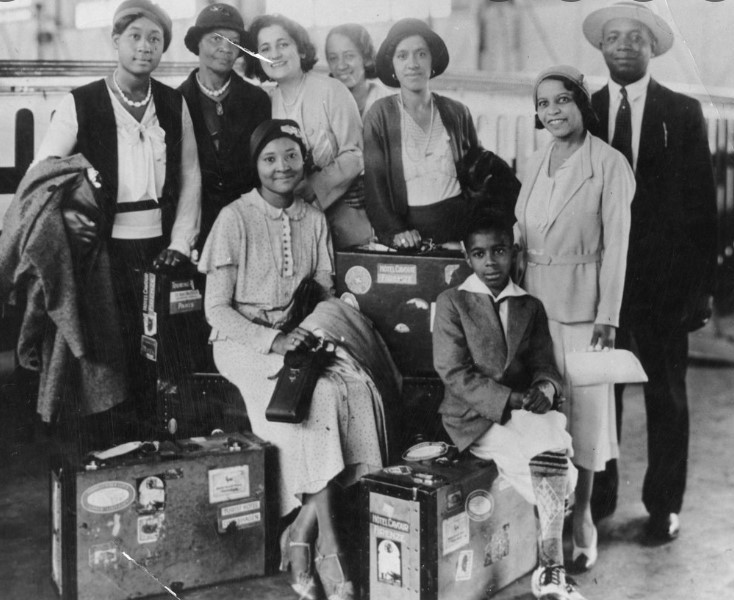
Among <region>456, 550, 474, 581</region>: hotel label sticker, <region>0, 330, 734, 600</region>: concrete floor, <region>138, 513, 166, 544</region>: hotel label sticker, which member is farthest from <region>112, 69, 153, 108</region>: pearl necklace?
<region>456, 550, 474, 581</region>: hotel label sticker

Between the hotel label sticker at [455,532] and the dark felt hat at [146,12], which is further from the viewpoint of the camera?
the dark felt hat at [146,12]

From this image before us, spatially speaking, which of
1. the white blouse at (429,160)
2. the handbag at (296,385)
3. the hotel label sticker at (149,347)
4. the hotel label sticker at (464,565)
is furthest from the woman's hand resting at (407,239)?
the hotel label sticker at (464,565)

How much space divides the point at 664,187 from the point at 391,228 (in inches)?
37.0

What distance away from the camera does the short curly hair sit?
2.82 m

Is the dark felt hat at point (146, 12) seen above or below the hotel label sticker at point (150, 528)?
above

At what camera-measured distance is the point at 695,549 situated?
2809 mm

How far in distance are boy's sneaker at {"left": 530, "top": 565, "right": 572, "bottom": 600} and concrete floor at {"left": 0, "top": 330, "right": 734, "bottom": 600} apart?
0.10m

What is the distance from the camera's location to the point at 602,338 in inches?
109

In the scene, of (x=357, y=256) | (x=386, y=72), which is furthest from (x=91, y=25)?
(x=357, y=256)

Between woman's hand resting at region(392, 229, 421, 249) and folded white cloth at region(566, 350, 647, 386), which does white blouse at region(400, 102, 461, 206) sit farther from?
folded white cloth at region(566, 350, 647, 386)

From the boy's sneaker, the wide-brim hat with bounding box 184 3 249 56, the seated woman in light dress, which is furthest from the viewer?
the wide-brim hat with bounding box 184 3 249 56

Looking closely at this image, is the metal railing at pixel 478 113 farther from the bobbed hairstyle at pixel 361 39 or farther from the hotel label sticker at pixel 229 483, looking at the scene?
the hotel label sticker at pixel 229 483

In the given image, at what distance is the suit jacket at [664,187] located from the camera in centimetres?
276

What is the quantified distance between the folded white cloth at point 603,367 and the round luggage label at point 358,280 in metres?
0.74
